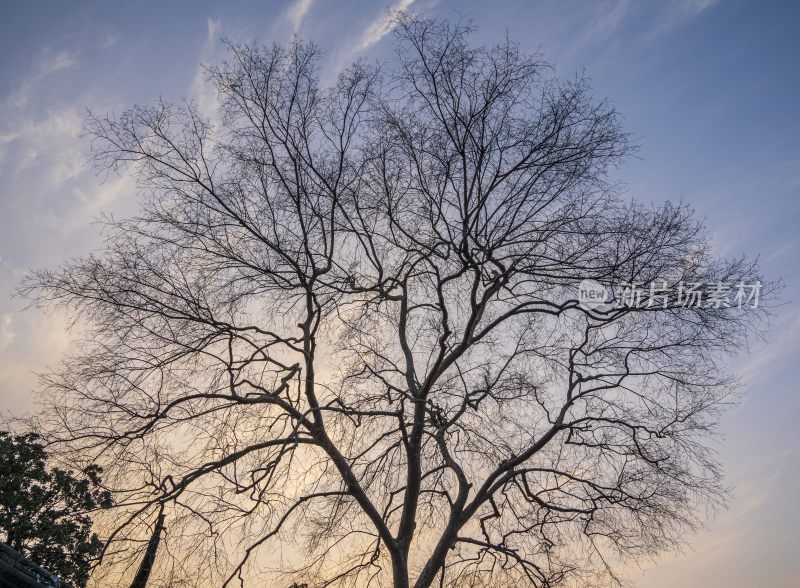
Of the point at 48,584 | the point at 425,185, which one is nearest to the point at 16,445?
the point at 48,584

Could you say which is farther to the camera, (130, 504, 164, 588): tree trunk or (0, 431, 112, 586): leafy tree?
(0, 431, 112, 586): leafy tree

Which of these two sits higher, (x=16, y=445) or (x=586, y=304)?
(x=16, y=445)

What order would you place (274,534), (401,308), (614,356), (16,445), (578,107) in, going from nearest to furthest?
(274,534) → (578,107) → (614,356) → (401,308) → (16,445)

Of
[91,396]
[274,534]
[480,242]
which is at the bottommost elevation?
[274,534]

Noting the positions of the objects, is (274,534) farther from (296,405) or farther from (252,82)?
(252,82)

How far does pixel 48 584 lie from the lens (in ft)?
27.6

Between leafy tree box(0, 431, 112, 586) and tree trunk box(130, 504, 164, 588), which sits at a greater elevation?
leafy tree box(0, 431, 112, 586)

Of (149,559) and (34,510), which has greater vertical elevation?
(34,510)

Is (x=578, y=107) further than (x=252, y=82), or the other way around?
(x=252, y=82)

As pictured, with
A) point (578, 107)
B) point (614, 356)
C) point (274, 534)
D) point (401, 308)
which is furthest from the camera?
point (401, 308)

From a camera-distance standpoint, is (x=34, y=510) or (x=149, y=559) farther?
(x=34, y=510)

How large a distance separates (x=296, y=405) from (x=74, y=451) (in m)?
2.91

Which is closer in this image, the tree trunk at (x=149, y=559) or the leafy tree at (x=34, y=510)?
the tree trunk at (x=149, y=559)

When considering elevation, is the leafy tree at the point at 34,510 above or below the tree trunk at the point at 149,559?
above
